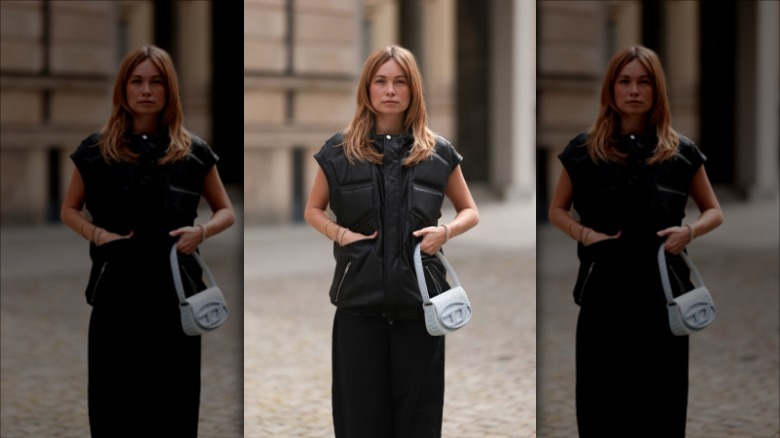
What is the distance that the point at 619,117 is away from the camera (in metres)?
3.91

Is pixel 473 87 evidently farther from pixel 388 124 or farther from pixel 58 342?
pixel 388 124

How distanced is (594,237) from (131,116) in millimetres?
1673

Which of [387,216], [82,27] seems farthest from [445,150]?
[82,27]

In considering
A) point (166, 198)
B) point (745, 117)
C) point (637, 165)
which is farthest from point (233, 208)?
point (745, 117)

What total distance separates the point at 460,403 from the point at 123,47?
15.5 feet

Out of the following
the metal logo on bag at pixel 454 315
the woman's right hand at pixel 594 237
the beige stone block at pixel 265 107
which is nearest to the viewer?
the metal logo on bag at pixel 454 315

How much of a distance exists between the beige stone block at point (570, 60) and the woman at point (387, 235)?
4.17 m

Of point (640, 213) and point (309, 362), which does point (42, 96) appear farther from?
point (640, 213)

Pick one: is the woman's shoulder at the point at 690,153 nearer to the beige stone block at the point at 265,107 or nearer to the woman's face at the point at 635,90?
the woman's face at the point at 635,90

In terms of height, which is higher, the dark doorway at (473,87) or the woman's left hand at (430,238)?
the dark doorway at (473,87)

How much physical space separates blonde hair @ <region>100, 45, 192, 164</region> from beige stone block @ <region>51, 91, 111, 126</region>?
10.1 meters

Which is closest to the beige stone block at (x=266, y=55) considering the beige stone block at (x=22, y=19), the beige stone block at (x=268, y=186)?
the beige stone block at (x=268, y=186)

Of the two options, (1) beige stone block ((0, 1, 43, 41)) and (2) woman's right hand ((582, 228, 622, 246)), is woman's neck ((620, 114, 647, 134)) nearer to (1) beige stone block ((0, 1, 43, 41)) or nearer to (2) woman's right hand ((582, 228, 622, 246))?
(2) woman's right hand ((582, 228, 622, 246))

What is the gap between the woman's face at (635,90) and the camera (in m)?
3.84
